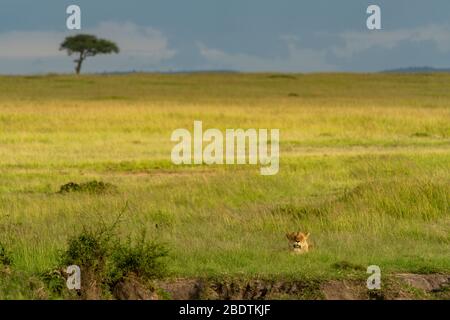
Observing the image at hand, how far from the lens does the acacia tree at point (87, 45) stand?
266 feet

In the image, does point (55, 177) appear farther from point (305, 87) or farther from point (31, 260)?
point (305, 87)

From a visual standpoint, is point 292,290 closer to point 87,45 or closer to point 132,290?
point 132,290

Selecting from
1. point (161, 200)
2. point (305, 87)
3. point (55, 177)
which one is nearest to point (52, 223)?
point (161, 200)

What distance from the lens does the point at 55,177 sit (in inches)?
722

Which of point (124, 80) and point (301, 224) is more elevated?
point (124, 80)

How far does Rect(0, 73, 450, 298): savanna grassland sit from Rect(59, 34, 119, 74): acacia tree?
43520 mm

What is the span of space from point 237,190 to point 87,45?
2676 inches

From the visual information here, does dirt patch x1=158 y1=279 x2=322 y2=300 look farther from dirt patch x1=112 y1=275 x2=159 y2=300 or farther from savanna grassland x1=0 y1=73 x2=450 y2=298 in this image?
dirt patch x1=112 y1=275 x2=159 y2=300

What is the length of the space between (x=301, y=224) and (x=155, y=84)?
5156 centimetres

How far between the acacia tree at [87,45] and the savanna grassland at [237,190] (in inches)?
1713

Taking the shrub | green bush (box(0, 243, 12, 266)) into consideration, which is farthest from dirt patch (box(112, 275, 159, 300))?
the shrub

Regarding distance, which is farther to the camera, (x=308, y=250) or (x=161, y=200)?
(x=161, y=200)

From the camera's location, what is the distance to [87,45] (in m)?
Result: 81.8

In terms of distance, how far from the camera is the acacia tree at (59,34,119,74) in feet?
266
